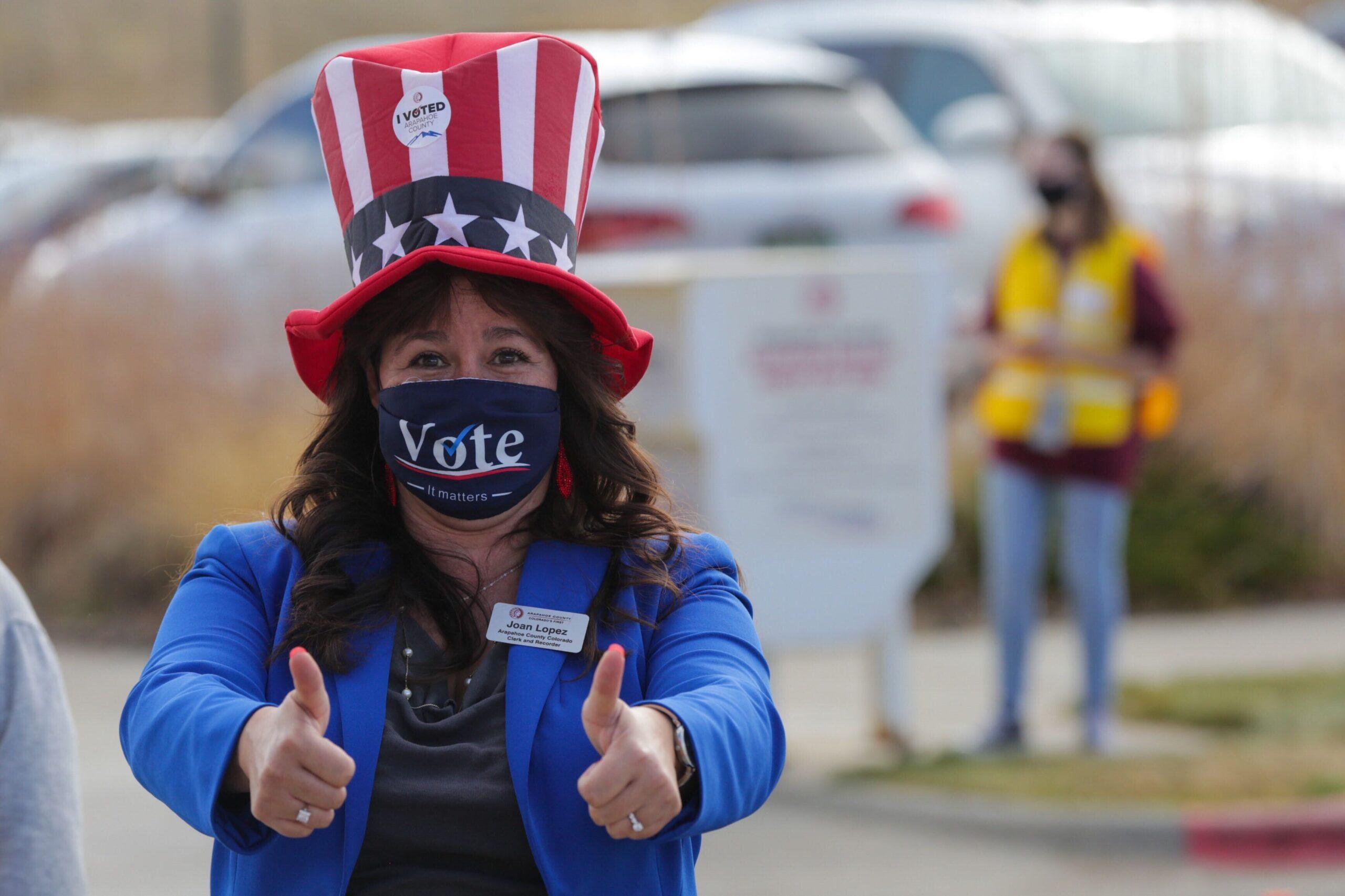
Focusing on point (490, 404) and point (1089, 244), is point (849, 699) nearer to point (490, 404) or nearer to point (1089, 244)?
point (1089, 244)

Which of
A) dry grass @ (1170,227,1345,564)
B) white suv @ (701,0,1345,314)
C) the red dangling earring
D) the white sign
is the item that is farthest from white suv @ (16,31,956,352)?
the red dangling earring

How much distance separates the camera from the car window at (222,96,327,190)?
9.10 metres

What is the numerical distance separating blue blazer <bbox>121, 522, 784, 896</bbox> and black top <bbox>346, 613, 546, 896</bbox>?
26 millimetres

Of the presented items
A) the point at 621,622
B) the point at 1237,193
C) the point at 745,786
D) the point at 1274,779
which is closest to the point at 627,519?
the point at 621,622

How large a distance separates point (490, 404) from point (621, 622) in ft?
0.95

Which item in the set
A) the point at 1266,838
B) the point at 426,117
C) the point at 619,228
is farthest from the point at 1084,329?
the point at 426,117

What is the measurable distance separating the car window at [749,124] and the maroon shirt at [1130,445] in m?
2.58

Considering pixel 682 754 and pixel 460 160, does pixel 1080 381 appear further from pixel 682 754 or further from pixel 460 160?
pixel 682 754

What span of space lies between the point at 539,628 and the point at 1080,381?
13.9 feet

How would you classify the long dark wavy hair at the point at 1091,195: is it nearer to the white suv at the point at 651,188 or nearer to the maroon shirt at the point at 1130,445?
the maroon shirt at the point at 1130,445

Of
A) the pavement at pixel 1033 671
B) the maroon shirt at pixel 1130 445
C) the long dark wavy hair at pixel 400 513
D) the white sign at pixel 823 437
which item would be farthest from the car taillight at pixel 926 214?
the long dark wavy hair at pixel 400 513

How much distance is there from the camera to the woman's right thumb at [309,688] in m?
1.63

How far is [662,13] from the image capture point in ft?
73.0

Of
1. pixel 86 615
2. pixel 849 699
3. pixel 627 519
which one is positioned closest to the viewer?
pixel 627 519
